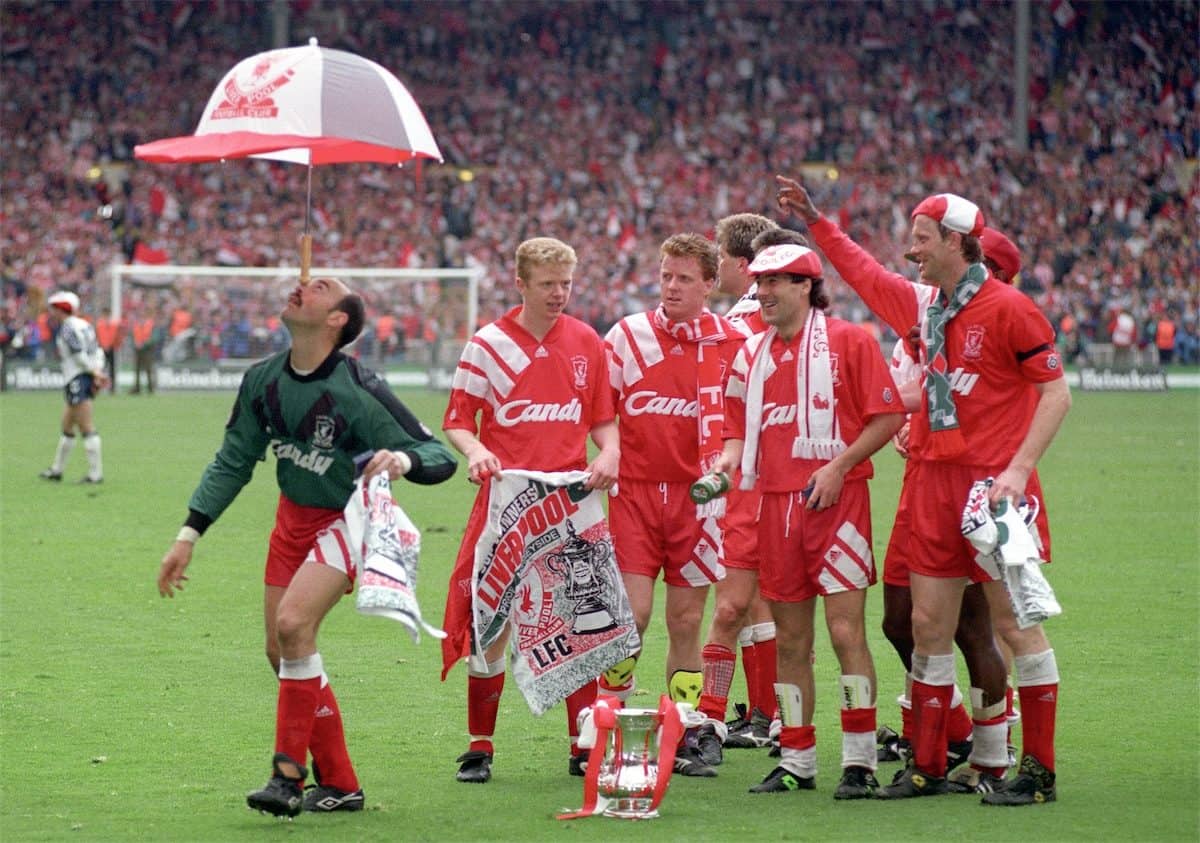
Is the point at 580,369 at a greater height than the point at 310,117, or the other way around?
the point at 310,117

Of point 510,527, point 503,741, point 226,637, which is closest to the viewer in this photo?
point 510,527

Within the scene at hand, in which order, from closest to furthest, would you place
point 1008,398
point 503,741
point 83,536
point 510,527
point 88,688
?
point 1008,398
point 510,527
point 503,741
point 88,688
point 83,536

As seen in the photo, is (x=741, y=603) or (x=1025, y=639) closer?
(x=1025, y=639)

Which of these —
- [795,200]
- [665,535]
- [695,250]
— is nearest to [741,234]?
[695,250]

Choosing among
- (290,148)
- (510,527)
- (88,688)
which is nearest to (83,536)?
(88,688)

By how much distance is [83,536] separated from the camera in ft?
48.2

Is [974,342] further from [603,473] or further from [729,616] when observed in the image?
[729,616]

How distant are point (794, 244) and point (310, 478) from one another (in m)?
2.18

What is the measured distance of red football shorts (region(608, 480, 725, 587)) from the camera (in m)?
7.36

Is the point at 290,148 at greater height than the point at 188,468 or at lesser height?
greater

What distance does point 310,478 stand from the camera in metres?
6.39

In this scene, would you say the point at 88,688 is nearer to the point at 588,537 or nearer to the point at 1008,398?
the point at 588,537

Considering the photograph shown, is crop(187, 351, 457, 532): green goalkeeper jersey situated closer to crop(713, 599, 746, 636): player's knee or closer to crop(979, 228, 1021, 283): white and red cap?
crop(713, 599, 746, 636): player's knee

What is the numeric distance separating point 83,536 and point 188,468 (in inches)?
227
